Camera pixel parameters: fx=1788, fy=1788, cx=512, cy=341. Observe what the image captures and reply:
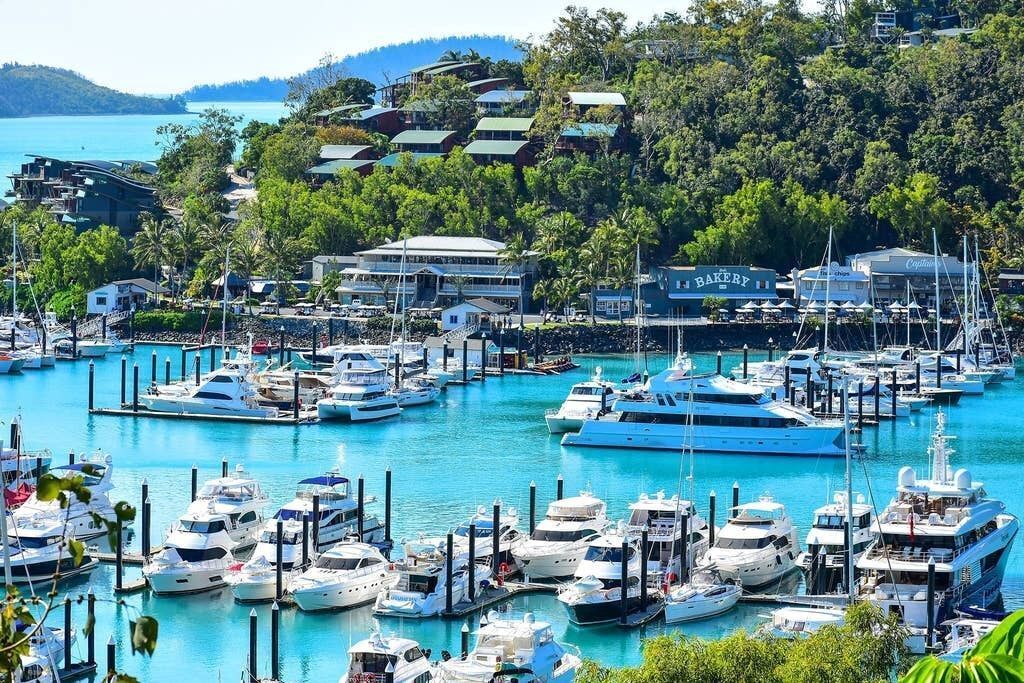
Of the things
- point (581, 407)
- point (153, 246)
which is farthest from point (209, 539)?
point (153, 246)

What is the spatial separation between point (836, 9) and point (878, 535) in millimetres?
100523

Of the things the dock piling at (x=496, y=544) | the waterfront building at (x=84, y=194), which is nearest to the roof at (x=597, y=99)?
the waterfront building at (x=84, y=194)

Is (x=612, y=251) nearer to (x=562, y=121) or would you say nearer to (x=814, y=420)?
(x=562, y=121)

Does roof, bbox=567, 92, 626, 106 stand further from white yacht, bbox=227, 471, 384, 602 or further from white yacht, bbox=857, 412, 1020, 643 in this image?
white yacht, bbox=857, 412, 1020, 643

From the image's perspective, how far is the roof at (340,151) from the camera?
11256 cm

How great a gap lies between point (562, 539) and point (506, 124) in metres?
73.5

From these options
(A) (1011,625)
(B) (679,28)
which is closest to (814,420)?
(A) (1011,625)

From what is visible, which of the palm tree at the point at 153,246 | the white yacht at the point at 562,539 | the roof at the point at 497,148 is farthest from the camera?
the roof at the point at 497,148

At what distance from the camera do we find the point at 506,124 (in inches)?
4397

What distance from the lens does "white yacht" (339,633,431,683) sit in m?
30.0

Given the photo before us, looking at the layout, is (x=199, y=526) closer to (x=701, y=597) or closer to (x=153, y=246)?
(x=701, y=597)

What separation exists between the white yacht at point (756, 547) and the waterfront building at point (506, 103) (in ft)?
259

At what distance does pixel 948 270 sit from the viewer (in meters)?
92.1

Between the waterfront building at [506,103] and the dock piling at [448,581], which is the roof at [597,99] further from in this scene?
the dock piling at [448,581]
